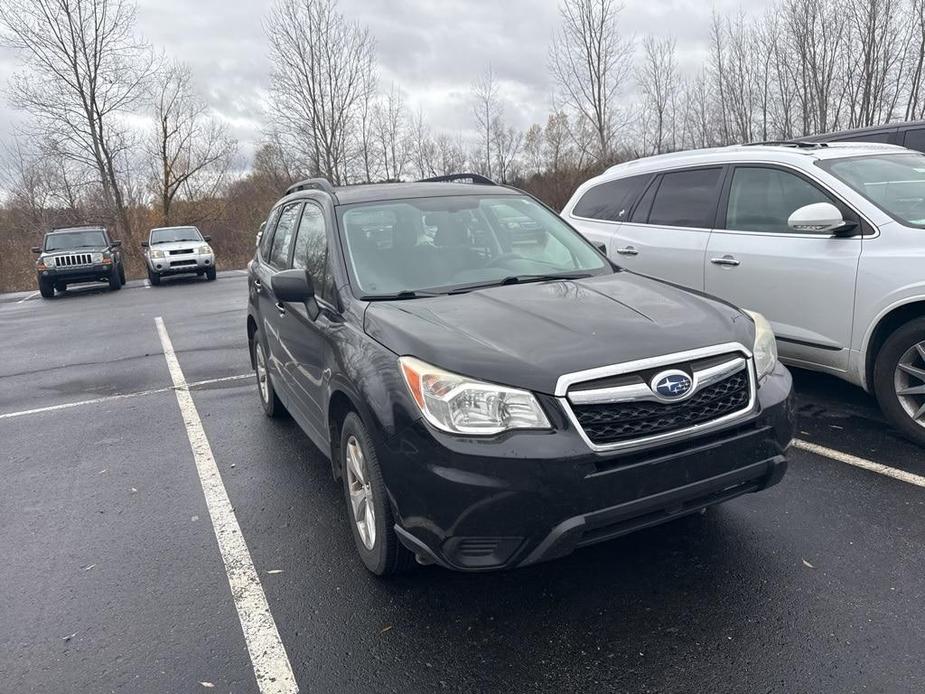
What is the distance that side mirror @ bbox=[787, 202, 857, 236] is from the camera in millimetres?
4312

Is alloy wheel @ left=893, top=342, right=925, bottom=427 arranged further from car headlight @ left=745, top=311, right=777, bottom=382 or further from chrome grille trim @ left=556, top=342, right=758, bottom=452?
chrome grille trim @ left=556, top=342, right=758, bottom=452

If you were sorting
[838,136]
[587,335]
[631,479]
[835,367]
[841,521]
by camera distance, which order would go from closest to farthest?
[631,479] → [587,335] → [841,521] → [835,367] → [838,136]

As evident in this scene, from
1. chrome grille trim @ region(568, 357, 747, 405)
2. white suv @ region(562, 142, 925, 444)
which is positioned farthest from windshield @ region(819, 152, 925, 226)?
chrome grille trim @ region(568, 357, 747, 405)

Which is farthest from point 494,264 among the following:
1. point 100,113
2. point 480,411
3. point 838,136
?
point 100,113

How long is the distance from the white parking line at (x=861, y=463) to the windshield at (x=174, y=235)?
19849 millimetres

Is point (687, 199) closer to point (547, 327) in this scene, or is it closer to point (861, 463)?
point (861, 463)

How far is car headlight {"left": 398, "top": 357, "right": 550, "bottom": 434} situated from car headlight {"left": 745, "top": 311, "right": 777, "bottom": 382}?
43.8 inches

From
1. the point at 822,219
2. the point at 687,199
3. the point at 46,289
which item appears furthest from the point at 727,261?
the point at 46,289

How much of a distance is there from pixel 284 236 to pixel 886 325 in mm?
4027

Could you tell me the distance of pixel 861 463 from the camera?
4031mm

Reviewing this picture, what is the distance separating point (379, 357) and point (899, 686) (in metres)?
2.19

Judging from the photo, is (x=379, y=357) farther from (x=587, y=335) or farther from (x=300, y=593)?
(x=300, y=593)

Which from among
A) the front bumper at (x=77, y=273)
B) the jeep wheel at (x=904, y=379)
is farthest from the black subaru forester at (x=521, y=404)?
the front bumper at (x=77, y=273)

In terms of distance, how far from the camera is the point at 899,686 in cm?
226
